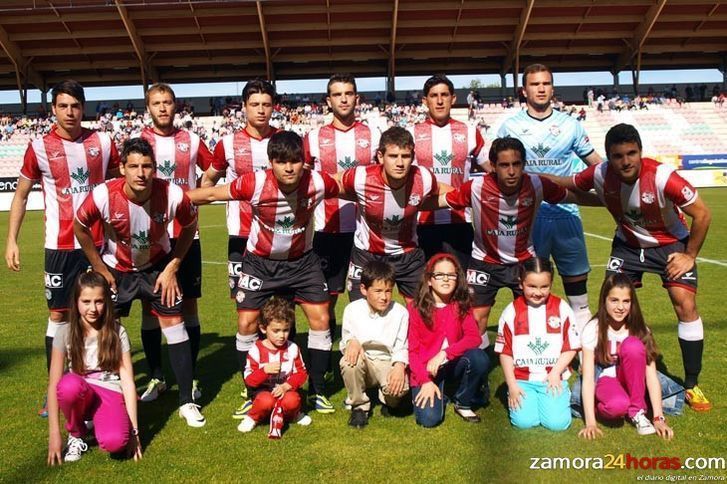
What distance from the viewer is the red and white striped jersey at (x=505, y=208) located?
402cm

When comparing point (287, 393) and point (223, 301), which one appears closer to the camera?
point (287, 393)

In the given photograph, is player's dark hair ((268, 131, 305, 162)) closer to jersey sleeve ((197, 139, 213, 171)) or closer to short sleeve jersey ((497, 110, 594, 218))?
jersey sleeve ((197, 139, 213, 171))

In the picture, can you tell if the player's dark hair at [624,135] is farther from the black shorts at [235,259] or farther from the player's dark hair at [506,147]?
the black shorts at [235,259]

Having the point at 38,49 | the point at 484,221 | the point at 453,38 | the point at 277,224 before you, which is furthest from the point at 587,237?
the point at 38,49

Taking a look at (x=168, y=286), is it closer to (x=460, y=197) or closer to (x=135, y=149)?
(x=135, y=149)

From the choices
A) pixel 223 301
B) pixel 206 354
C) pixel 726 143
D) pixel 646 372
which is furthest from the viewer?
pixel 726 143

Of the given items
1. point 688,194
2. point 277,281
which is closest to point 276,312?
point 277,281

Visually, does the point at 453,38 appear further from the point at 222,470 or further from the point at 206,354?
the point at 222,470

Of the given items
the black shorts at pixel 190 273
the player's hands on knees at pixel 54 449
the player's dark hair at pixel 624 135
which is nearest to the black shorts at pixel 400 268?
the black shorts at pixel 190 273

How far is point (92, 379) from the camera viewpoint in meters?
3.32

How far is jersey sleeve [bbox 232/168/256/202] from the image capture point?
382 centimetres

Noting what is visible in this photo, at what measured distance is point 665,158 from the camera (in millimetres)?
25375

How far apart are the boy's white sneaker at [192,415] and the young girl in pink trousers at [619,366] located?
2103 millimetres

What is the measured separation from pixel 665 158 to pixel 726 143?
744 centimetres
